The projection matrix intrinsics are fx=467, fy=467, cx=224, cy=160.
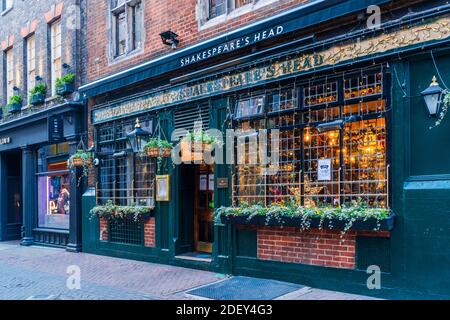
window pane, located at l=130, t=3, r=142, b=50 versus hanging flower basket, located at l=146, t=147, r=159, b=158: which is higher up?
window pane, located at l=130, t=3, r=142, b=50

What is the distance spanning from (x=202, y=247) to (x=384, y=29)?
20.0ft

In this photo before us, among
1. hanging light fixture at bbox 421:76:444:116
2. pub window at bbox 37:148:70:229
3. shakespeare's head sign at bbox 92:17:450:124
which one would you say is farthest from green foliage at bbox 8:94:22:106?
hanging light fixture at bbox 421:76:444:116

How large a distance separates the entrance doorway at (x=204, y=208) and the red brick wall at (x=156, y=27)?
2.89m

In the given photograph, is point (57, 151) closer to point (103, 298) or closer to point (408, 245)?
point (103, 298)

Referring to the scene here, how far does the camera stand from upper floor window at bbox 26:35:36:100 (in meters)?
15.9

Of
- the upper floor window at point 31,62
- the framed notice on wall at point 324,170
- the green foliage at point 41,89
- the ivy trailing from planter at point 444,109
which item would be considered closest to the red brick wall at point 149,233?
the framed notice on wall at point 324,170

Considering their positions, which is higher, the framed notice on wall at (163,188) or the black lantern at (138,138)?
the black lantern at (138,138)

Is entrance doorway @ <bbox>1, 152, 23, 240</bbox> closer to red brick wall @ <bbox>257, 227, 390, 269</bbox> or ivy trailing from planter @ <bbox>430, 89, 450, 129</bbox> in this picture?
red brick wall @ <bbox>257, 227, 390, 269</bbox>

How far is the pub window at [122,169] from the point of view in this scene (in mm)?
11336

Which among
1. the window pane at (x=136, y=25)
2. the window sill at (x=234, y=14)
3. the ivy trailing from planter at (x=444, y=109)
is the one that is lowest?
the ivy trailing from planter at (x=444, y=109)

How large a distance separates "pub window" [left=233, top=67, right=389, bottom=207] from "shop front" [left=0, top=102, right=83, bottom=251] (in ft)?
22.0

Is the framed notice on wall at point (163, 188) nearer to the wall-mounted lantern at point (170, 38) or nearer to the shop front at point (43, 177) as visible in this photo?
the wall-mounted lantern at point (170, 38)

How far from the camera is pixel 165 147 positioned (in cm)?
1019

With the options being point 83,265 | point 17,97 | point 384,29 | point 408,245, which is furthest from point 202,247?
point 17,97
